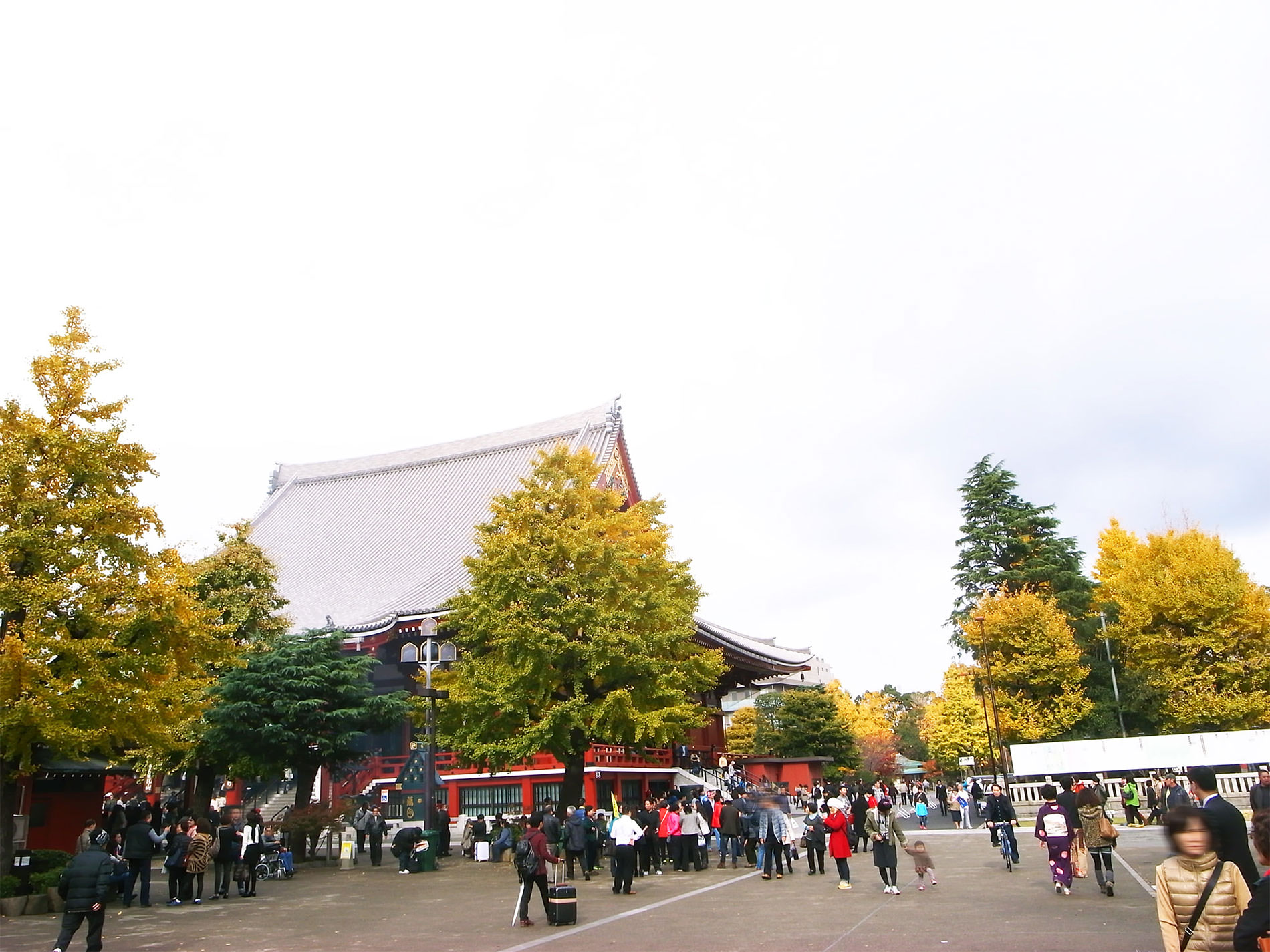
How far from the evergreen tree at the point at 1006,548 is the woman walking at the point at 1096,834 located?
32627 millimetres

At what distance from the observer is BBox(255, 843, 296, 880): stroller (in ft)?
65.2

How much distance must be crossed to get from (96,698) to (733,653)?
24.9m

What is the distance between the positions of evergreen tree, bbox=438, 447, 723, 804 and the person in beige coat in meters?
16.1

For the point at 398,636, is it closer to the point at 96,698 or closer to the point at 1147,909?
the point at 96,698

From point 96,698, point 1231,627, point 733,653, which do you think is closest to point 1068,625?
point 1231,627

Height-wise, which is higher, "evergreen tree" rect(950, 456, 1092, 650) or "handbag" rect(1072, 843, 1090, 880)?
"evergreen tree" rect(950, 456, 1092, 650)

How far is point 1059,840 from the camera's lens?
1289 centimetres

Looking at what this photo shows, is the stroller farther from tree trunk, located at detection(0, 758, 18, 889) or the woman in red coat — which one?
the woman in red coat

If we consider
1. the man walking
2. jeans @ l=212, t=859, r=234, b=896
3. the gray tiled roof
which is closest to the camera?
jeans @ l=212, t=859, r=234, b=896

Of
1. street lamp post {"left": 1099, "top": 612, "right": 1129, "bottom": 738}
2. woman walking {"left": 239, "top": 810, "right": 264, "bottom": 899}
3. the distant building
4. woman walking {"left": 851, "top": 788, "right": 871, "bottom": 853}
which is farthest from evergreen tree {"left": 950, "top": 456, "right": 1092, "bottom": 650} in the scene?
woman walking {"left": 239, "top": 810, "right": 264, "bottom": 899}

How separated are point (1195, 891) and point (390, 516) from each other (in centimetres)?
4117

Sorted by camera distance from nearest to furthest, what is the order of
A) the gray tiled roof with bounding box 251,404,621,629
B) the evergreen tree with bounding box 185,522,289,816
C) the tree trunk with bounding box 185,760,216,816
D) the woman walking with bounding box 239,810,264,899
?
the woman walking with bounding box 239,810,264,899, the evergreen tree with bounding box 185,522,289,816, the tree trunk with bounding box 185,760,216,816, the gray tiled roof with bounding box 251,404,621,629

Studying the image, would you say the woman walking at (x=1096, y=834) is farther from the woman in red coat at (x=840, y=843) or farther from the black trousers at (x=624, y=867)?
the black trousers at (x=624, y=867)

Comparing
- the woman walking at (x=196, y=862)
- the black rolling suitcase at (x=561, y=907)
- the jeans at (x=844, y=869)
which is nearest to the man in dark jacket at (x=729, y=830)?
the jeans at (x=844, y=869)
